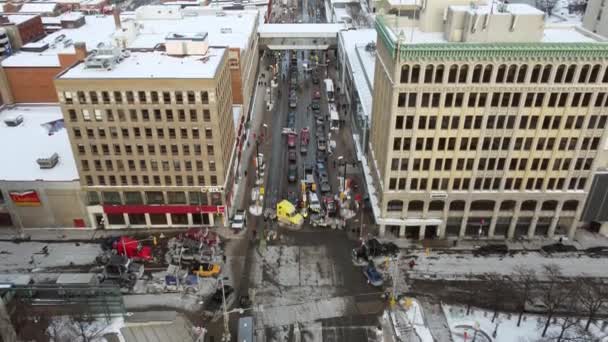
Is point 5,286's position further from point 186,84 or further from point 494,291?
point 494,291

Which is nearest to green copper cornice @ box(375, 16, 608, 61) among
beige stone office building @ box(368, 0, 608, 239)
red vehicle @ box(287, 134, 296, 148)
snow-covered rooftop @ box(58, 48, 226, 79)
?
beige stone office building @ box(368, 0, 608, 239)

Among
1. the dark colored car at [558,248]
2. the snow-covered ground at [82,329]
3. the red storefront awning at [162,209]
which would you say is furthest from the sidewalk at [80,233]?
the dark colored car at [558,248]

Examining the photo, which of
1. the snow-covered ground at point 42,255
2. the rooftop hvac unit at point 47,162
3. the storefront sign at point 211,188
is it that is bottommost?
the snow-covered ground at point 42,255

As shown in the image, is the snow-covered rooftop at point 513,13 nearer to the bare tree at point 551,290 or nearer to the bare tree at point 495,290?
the bare tree at point 551,290

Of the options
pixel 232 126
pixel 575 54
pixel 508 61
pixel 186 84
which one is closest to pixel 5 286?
pixel 186 84

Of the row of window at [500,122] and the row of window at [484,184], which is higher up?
the row of window at [500,122]

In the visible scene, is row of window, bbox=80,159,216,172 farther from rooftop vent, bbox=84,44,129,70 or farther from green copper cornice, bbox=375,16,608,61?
green copper cornice, bbox=375,16,608,61

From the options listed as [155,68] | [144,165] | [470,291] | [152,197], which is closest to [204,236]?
[152,197]

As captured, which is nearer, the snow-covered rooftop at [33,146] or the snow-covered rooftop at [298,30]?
the snow-covered rooftop at [33,146]
